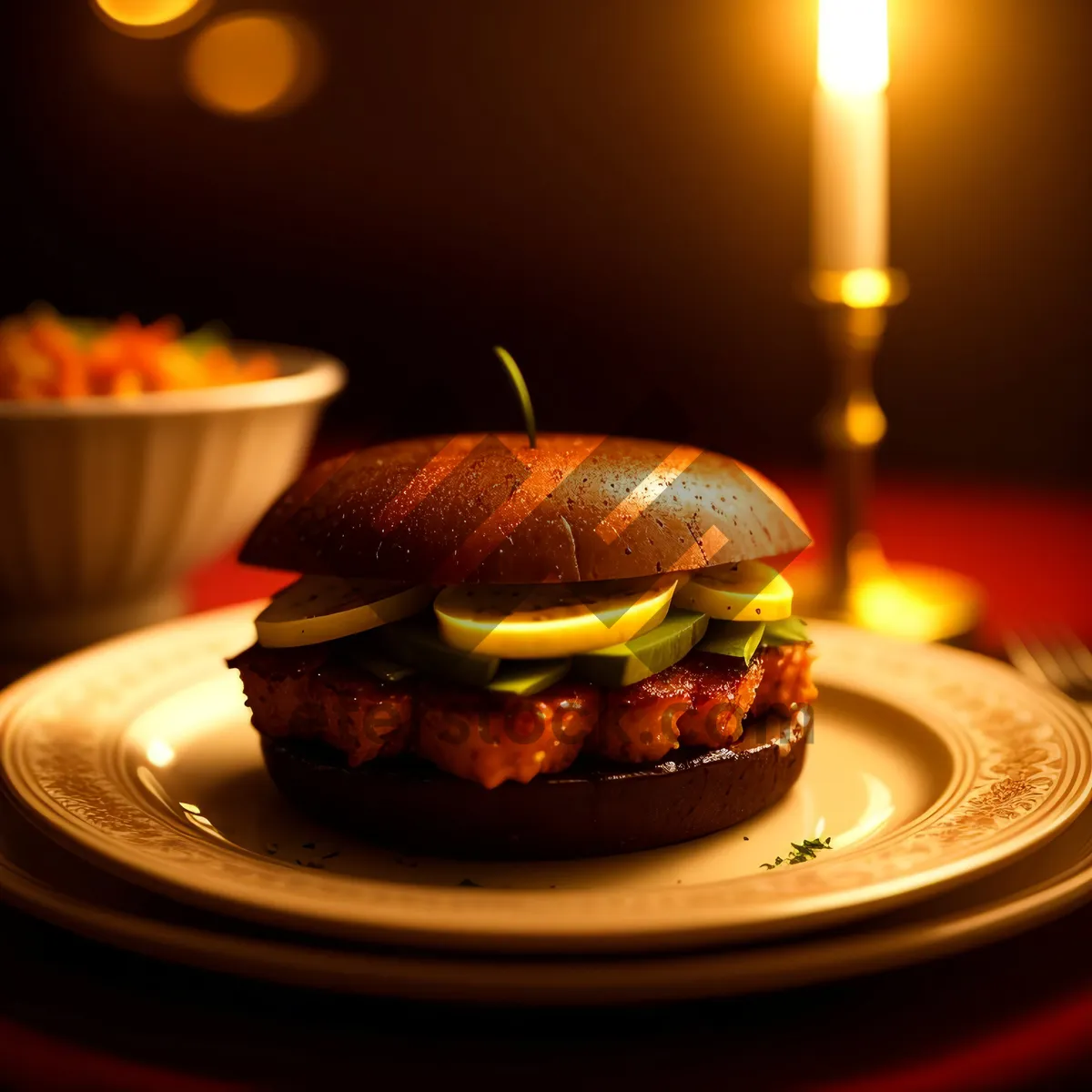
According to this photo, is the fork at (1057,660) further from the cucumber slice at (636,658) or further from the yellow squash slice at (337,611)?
the yellow squash slice at (337,611)

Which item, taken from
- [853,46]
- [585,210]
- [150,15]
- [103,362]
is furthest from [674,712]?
[150,15]

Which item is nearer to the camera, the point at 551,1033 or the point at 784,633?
the point at 551,1033

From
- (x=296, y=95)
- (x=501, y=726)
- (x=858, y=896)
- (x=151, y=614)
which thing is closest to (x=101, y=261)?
(x=296, y=95)

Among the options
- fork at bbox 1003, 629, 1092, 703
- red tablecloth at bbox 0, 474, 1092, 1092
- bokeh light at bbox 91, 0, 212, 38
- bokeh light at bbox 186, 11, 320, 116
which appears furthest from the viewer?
bokeh light at bbox 91, 0, 212, 38

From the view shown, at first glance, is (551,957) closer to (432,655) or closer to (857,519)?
(432,655)

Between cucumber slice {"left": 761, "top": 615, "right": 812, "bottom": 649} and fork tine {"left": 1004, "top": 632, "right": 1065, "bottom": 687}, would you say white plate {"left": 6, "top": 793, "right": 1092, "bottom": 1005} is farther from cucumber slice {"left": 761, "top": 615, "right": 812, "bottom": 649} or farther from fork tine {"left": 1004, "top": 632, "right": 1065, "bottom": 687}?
fork tine {"left": 1004, "top": 632, "right": 1065, "bottom": 687}

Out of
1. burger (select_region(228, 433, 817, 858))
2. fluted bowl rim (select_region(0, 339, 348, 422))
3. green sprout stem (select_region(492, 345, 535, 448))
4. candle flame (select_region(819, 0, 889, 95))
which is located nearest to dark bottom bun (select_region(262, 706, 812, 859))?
burger (select_region(228, 433, 817, 858))
